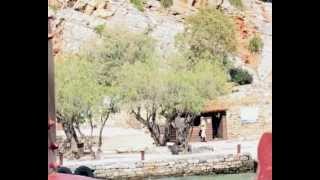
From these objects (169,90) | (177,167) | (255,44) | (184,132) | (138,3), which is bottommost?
(177,167)

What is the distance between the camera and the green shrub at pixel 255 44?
2578 mm

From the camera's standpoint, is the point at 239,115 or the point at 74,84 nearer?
the point at 74,84

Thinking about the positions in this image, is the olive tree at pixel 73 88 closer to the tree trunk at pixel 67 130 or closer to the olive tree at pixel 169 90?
the tree trunk at pixel 67 130

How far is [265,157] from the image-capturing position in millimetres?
2596

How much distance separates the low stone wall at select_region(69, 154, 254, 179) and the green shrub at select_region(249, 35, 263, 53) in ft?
1.36

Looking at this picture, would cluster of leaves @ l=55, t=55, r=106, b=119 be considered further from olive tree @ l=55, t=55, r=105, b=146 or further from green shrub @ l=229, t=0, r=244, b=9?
green shrub @ l=229, t=0, r=244, b=9

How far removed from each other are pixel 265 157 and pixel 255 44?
1.45 ft

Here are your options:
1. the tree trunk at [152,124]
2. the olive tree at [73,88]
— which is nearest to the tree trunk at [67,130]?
the olive tree at [73,88]

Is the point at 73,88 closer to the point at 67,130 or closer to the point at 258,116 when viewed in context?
the point at 67,130

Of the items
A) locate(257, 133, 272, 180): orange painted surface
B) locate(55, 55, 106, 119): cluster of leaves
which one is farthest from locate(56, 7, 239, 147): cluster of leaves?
locate(257, 133, 272, 180): orange painted surface

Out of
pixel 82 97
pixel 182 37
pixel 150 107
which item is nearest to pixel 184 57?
pixel 182 37

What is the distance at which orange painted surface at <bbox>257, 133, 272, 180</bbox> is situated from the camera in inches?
102

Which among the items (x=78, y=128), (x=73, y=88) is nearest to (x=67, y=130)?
(x=78, y=128)

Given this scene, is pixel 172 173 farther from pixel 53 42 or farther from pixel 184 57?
pixel 53 42
